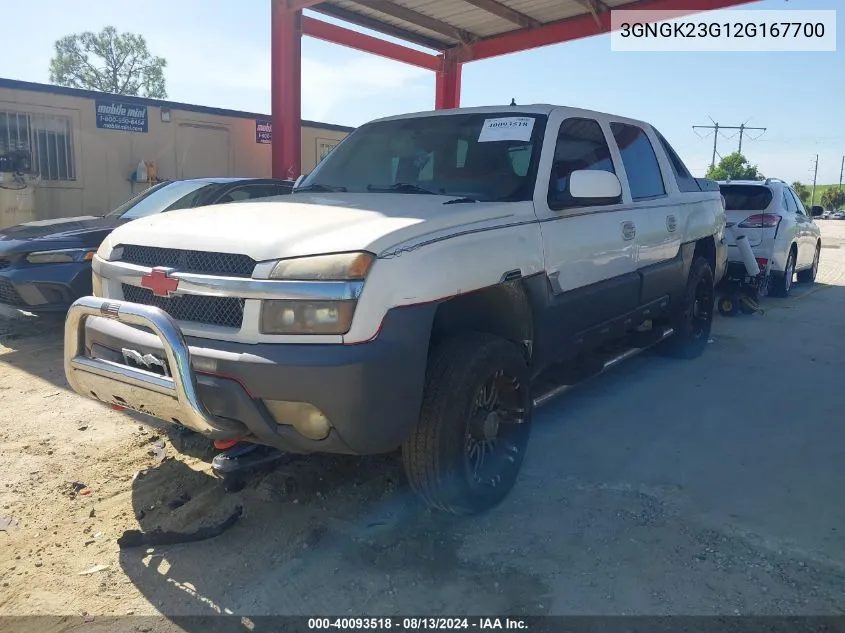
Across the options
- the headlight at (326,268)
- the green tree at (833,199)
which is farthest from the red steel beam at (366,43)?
the green tree at (833,199)

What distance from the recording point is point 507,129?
13.0 ft

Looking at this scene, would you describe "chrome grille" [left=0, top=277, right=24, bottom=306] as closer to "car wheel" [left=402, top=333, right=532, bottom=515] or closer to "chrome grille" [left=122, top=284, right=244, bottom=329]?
"chrome grille" [left=122, top=284, right=244, bottom=329]

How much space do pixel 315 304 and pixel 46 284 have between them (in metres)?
4.42

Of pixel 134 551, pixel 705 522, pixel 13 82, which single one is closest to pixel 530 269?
pixel 705 522

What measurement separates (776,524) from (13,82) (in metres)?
12.3

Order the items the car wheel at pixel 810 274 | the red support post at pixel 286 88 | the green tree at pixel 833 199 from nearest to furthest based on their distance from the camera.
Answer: the red support post at pixel 286 88 < the car wheel at pixel 810 274 < the green tree at pixel 833 199

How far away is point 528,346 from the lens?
3.57 metres

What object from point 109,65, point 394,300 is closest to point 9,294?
point 394,300

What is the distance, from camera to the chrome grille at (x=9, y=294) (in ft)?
19.9

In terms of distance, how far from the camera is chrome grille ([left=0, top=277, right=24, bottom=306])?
6.05 metres

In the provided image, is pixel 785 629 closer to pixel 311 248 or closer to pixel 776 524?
pixel 776 524

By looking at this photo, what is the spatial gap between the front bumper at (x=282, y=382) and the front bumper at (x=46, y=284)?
358cm

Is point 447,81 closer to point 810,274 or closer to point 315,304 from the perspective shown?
→ point 810,274

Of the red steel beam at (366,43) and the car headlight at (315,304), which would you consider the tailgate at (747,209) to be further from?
the car headlight at (315,304)
